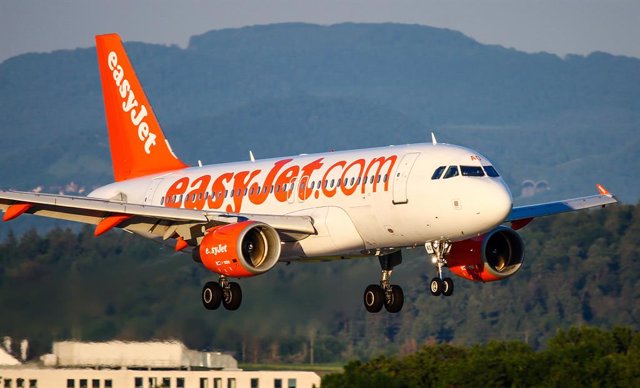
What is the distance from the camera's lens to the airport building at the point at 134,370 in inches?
2484

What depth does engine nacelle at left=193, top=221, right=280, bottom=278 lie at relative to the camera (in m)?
44.7

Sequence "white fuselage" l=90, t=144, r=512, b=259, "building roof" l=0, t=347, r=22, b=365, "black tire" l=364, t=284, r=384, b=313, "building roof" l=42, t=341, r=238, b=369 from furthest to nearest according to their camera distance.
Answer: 1. "building roof" l=0, t=347, r=22, b=365
2. "building roof" l=42, t=341, r=238, b=369
3. "black tire" l=364, t=284, r=384, b=313
4. "white fuselage" l=90, t=144, r=512, b=259

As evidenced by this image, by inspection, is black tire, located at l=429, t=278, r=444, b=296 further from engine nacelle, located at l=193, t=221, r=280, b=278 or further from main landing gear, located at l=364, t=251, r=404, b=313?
engine nacelle, located at l=193, t=221, r=280, b=278

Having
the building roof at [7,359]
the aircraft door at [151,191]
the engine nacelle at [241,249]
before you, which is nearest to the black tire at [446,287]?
the engine nacelle at [241,249]

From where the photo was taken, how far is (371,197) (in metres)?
44.8

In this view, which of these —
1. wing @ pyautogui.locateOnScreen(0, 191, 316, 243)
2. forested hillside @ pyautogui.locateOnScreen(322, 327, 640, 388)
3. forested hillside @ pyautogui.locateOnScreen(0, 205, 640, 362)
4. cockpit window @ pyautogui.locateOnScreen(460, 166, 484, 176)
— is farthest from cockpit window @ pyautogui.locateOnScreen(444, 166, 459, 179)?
forested hillside @ pyautogui.locateOnScreen(322, 327, 640, 388)

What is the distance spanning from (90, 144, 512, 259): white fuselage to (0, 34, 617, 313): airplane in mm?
38

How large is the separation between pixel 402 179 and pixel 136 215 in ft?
26.5

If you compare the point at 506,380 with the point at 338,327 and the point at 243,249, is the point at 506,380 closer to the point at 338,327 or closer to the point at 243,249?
the point at 338,327

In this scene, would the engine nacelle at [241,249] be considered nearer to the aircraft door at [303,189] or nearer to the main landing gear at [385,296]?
the aircraft door at [303,189]

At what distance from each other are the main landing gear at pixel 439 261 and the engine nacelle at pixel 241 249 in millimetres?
4343

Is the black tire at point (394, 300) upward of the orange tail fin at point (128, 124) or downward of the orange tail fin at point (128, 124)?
downward

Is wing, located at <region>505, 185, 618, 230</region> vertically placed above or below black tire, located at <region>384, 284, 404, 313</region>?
above

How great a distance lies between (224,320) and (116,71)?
9.94m
